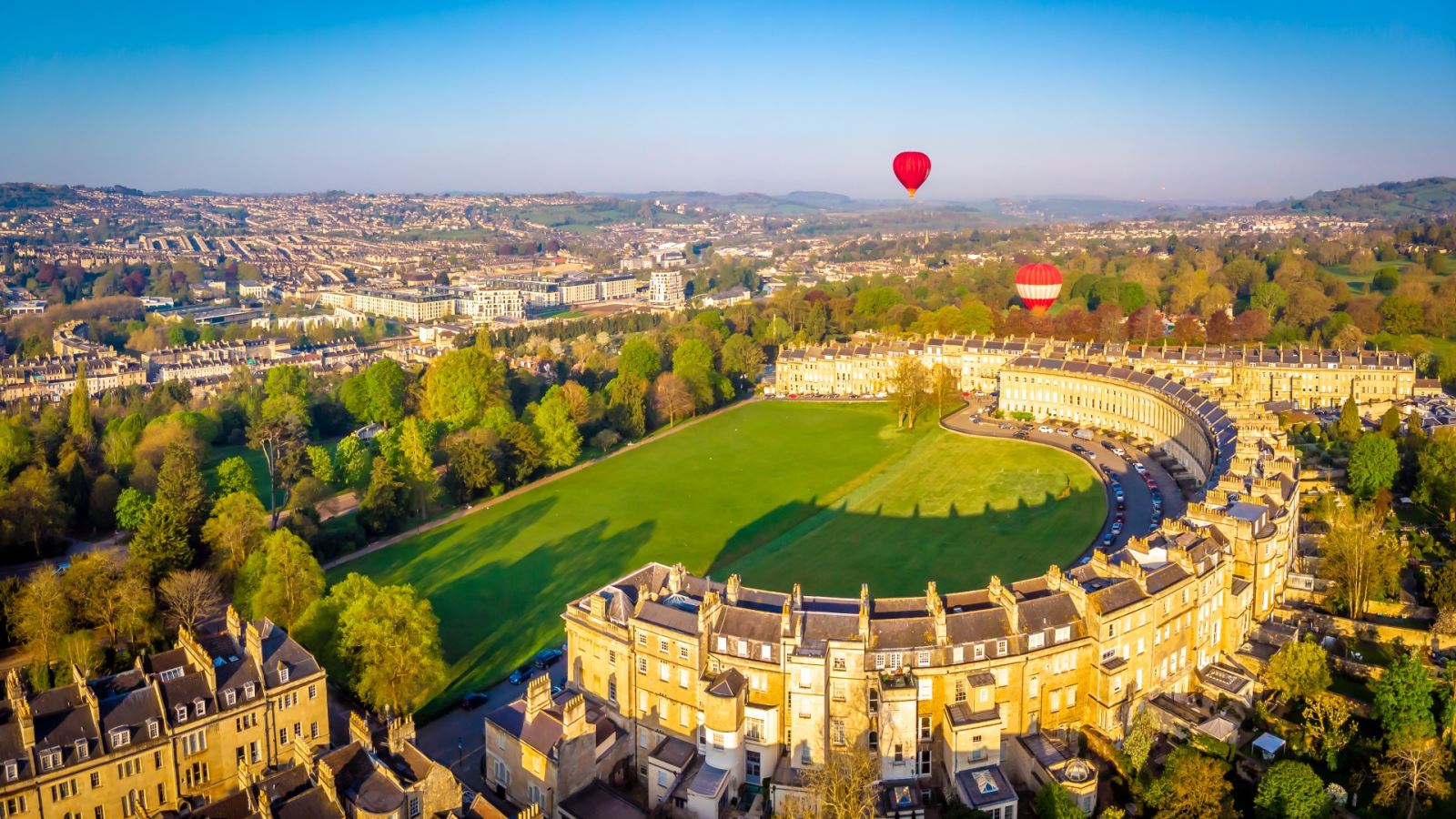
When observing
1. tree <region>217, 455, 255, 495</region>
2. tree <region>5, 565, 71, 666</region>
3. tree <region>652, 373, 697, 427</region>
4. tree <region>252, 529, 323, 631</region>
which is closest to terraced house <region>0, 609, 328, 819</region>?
tree <region>252, 529, 323, 631</region>

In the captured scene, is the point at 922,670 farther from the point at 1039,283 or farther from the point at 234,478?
the point at 1039,283

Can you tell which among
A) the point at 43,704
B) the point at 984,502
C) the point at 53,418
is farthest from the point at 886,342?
the point at 43,704

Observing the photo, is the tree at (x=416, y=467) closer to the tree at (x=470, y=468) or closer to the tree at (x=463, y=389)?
the tree at (x=470, y=468)

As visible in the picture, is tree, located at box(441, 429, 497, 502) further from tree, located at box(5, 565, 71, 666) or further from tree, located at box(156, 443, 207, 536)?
tree, located at box(5, 565, 71, 666)

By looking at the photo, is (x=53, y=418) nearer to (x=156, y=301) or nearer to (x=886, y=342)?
(x=886, y=342)

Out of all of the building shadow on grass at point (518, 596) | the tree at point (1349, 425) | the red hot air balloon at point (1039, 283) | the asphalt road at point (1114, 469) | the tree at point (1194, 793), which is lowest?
the building shadow on grass at point (518, 596)

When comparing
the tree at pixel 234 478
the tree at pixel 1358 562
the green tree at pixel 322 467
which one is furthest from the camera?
the green tree at pixel 322 467

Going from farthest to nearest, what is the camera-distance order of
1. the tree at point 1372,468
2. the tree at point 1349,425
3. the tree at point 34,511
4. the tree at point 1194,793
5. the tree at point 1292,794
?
1. the tree at point 1349,425
2. the tree at point 34,511
3. the tree at point 1372,468
4. the tree at point 1292,794
5. the tree at point 1194,793

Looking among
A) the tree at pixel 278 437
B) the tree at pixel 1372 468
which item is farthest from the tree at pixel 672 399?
the tree at pixel 1372 468
